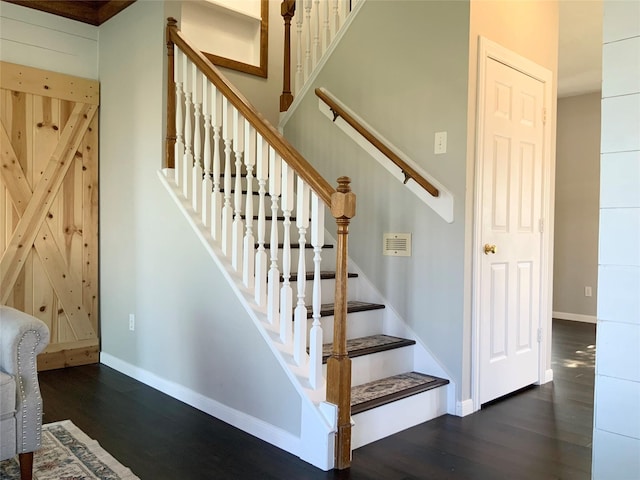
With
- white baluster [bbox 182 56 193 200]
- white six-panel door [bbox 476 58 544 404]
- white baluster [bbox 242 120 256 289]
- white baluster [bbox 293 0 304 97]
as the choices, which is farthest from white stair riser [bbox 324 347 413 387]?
white baluster [bbox 293 0 304 97]

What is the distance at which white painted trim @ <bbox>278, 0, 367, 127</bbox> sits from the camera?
3449mm

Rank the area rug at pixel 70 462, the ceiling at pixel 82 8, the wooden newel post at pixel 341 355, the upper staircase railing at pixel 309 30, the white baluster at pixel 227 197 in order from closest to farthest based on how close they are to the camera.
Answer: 1. the area rug at pixel 70 462
2. the wooden newel post at pixel 341 355
3. the white baluster at pixel 227 197
4. the ceiling at pixel 82 8
5. the upper staircase railing at pixel 309 30

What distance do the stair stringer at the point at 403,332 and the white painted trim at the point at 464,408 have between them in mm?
22

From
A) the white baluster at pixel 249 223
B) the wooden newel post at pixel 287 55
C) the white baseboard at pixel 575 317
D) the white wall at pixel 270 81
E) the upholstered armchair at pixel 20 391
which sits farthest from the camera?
the white baseboard at pixel 575 317

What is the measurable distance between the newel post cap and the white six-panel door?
3.54 feet

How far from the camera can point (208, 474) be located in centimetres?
213

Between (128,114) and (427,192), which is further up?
(128,114)

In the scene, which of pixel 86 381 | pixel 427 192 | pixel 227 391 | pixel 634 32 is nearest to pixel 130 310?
pixel 86 381

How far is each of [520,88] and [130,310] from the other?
293 centimetres

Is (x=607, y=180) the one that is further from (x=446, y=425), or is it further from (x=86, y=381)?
(x=86, y=381)

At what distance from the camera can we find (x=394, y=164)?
10.3 feet

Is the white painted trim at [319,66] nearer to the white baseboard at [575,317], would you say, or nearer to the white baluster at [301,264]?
the white baluster at [301,264]

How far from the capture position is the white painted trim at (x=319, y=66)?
3449mm

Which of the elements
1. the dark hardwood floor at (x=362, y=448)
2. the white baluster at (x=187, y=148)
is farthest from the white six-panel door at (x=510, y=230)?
the white baluster at (x=187, y=148)
